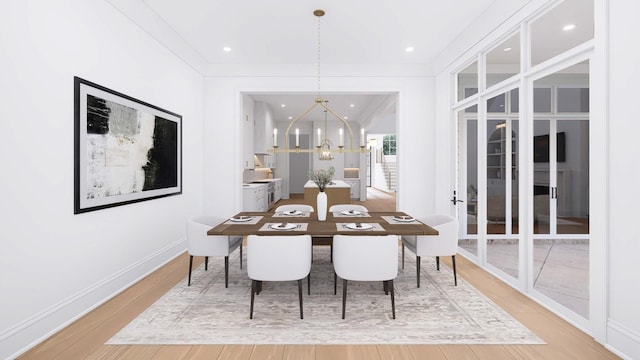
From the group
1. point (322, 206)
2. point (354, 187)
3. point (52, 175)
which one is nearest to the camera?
point (52, 175)

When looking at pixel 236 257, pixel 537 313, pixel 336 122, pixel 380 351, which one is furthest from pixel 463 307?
pixel 336 122

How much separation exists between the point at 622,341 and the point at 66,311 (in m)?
4.02

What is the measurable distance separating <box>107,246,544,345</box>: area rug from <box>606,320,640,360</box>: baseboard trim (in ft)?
1.44

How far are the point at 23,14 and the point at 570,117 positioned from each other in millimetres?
4295

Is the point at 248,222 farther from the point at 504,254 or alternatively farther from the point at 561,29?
the point at 561,29

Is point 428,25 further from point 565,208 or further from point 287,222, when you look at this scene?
point 287,222

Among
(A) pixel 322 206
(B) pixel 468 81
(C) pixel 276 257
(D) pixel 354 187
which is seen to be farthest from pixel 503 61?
(D) pixel 354 187

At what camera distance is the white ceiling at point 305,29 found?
3.33m

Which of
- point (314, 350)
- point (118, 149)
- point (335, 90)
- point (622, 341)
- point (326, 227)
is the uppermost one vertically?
point (335, 90)

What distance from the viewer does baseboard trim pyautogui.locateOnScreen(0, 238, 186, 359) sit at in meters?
1.98

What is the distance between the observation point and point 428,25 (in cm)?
382

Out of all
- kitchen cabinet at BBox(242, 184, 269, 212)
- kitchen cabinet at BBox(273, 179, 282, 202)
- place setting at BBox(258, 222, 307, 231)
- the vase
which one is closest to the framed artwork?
place setting at BBox(258, 222, 307, 231)

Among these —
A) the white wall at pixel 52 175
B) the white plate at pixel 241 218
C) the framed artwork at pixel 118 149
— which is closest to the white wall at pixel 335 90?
the framed artwork at pixel 118 149

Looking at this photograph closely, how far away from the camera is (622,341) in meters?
1.97
